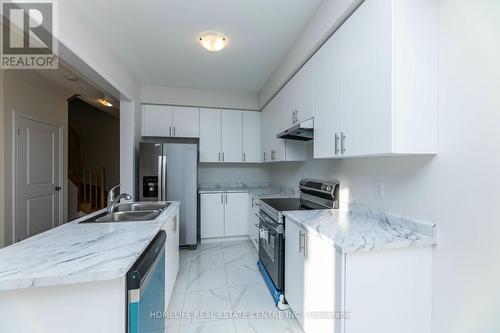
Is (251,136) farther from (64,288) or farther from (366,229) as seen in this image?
(64,288)

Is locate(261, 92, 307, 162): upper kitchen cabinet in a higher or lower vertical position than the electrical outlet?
higher

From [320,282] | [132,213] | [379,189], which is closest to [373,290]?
[320,282]

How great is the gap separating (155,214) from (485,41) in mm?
2325

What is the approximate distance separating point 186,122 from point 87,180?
419 centimetres

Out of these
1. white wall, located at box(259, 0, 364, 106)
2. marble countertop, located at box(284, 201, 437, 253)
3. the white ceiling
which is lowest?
marble countertop, located at box(284, 201, 437, 253)

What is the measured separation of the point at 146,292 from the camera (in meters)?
1.12

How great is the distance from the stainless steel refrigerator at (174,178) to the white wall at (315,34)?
1.65 meters

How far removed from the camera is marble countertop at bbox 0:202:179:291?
2.77 feet

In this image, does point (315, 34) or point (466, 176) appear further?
point (315, 34)

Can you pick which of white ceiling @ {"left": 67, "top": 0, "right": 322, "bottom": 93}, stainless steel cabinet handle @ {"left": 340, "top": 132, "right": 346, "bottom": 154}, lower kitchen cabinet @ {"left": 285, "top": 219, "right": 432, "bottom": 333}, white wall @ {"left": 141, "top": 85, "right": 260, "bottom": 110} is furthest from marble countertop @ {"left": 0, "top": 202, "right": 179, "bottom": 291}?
white wall @ {"left": 141, "top": 85, "right": 260, "bottom": 110}

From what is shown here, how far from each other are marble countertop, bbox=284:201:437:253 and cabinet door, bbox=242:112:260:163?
217 cm

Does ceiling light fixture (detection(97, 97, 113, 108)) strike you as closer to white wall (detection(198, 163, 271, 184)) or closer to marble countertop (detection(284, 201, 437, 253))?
white wall (detection(198, 163, 271, 184))

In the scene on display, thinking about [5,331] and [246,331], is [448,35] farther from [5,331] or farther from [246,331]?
[5,331]

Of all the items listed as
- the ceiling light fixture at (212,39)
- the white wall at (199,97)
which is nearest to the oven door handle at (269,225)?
the ceiling light fixture at (212,39)
